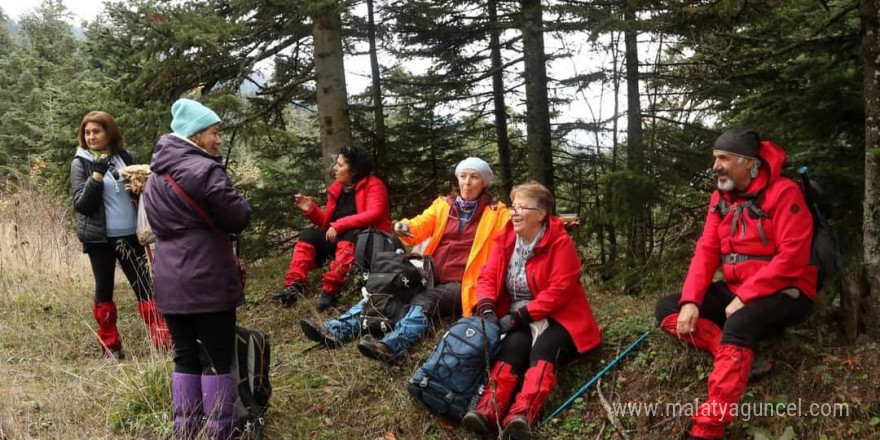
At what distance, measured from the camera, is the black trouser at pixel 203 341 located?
3.32 metres

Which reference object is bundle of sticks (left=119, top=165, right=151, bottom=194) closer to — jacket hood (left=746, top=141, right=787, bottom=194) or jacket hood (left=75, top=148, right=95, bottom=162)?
jacket hood (left=75, top=148, right=95, bottom=162)

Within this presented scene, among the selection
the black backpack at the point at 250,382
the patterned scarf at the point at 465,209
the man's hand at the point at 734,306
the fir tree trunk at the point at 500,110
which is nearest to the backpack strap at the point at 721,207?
the man's hand at the point at 734,306

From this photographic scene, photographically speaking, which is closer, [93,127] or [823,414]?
[823,414]

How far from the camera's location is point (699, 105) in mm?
9016

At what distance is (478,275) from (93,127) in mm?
3576

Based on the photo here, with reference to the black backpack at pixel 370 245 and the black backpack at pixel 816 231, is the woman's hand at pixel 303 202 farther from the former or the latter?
the black backpack at pixel 816 231

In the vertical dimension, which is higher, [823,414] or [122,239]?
[122,239]

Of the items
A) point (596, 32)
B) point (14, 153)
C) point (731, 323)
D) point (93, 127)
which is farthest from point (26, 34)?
point (731, 323)

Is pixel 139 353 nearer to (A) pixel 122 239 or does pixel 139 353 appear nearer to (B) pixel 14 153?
(A) pixel 122 239

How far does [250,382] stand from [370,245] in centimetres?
213

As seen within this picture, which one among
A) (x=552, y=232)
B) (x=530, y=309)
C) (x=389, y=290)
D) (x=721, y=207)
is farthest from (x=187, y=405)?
(x=721, y=207)

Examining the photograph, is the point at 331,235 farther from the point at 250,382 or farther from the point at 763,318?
the point at 763,318

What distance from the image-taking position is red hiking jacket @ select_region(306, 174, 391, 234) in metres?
5.98

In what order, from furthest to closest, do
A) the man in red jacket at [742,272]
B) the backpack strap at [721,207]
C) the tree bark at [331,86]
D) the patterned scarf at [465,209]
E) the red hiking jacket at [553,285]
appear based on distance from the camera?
the tree bark at [331,86], the patterned scarf at [465,209], the red hiking jacket at [553,285], the backpack strap at [721,207], the man in red jacket at [742,272]
